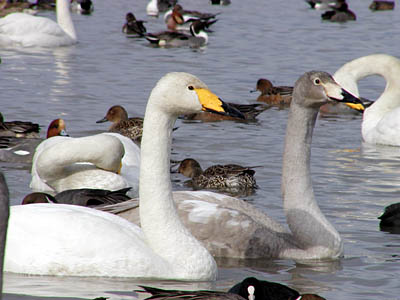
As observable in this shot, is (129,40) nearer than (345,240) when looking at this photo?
No

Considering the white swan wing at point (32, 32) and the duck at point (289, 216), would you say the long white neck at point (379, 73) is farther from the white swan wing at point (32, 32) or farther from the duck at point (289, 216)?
the white swan wing at point (32, 32)

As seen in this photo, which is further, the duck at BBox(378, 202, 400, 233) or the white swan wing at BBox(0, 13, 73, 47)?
the white swan wing at BBox(0, 13, 73, 47)

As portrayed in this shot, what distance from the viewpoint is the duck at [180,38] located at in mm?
23938

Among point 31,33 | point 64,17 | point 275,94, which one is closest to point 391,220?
point 275,94

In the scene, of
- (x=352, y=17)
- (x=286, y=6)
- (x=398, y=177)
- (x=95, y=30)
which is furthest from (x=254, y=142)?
(x=286, y=6)

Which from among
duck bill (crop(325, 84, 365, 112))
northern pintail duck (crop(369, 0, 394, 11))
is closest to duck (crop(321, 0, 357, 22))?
northern pintail duck (crop(369, 0, 394, 11))

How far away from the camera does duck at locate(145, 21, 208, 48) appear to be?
23938 millimetres

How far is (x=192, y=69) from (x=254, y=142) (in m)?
6.90

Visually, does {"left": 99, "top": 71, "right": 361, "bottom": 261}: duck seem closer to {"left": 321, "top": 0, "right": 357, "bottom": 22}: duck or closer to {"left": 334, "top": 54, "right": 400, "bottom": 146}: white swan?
{"left": 334, "top": 54, "right": 400, "bottom": 146}: white swan

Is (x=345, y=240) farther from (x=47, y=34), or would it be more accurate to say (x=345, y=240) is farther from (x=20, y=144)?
(x=47, y=34)

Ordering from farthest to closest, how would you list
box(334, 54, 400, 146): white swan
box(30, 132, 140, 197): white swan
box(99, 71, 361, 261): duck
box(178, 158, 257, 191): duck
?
box(334, 54, 400, 146): white swan, box(178, 158, 257, 191): duck, box(30, 132, 140, 197): white swan, box(99, 71, 361, 261): duck

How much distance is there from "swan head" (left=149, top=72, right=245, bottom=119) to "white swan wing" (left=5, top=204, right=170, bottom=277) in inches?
33.9

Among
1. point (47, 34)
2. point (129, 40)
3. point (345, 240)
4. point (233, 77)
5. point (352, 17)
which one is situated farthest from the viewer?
point (352, 17)

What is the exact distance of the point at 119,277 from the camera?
6188 millimetres
